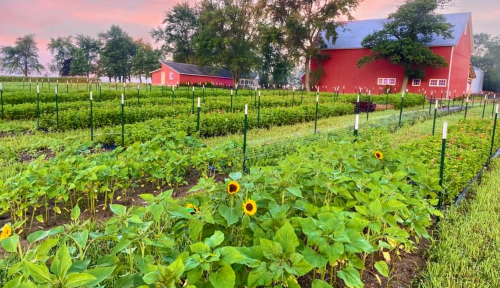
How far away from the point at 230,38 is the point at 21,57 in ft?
166

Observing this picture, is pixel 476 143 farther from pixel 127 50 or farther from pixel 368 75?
pixel 127 50

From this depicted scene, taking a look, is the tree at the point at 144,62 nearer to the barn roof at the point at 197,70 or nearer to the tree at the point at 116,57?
the tree at the point at 116,57

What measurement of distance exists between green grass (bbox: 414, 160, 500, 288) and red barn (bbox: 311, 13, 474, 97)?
29.7m

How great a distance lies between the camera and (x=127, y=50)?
60219 millimetres

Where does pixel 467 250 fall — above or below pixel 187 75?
below

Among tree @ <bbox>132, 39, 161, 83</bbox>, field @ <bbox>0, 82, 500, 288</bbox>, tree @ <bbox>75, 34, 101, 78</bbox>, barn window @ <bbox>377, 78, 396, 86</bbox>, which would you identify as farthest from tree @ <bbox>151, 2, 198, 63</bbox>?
field @ <bbox>0, 82, 500, 288</bbox>

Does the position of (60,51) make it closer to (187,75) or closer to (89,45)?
(89,45)

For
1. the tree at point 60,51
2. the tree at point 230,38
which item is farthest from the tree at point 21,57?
the tree at point 230,38

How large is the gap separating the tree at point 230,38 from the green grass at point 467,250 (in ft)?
133

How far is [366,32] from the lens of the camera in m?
35.4

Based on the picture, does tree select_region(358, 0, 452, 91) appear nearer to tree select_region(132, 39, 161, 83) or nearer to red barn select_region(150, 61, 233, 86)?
red barn select_region(150, 61, 233, 86)

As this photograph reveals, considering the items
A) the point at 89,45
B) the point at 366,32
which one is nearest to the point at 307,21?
Answer: the point at 366,32

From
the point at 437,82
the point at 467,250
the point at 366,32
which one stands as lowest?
the point at 467,250

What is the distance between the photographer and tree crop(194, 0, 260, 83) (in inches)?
1679
